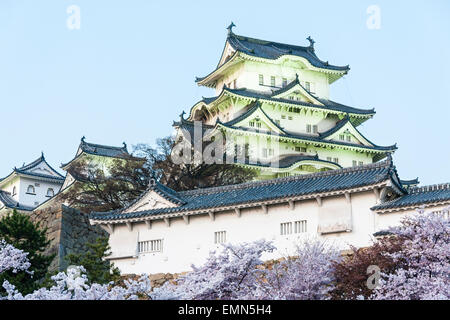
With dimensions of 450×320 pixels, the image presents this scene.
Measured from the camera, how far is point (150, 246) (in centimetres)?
2691

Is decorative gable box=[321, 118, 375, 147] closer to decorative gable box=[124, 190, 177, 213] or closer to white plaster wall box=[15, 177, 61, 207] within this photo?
decorative gable box=[124, 190, 177, 213]

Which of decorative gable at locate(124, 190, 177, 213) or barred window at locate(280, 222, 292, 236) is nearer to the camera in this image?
barred window at locate(280, 222, 292, 236)

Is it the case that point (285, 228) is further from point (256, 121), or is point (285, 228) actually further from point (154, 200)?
point (256, 121)

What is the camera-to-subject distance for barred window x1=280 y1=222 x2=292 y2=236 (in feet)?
80.6

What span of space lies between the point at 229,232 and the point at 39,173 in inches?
1715

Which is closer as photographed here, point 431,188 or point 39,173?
point 431,188

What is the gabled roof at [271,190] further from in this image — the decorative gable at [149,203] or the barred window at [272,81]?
the barred window at [272,81]

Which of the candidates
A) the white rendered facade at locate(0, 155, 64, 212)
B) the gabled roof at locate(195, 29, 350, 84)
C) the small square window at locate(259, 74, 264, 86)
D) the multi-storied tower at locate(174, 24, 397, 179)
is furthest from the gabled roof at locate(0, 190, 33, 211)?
the small square window at locate(259, 74, 264, 86)

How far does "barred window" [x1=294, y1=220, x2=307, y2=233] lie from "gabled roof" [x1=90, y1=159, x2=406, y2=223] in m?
0.86

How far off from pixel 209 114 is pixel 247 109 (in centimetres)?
412

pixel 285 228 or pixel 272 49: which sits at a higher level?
pixel 272 49

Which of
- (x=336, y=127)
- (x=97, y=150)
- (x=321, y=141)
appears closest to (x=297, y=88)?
(x=336, y=127)
